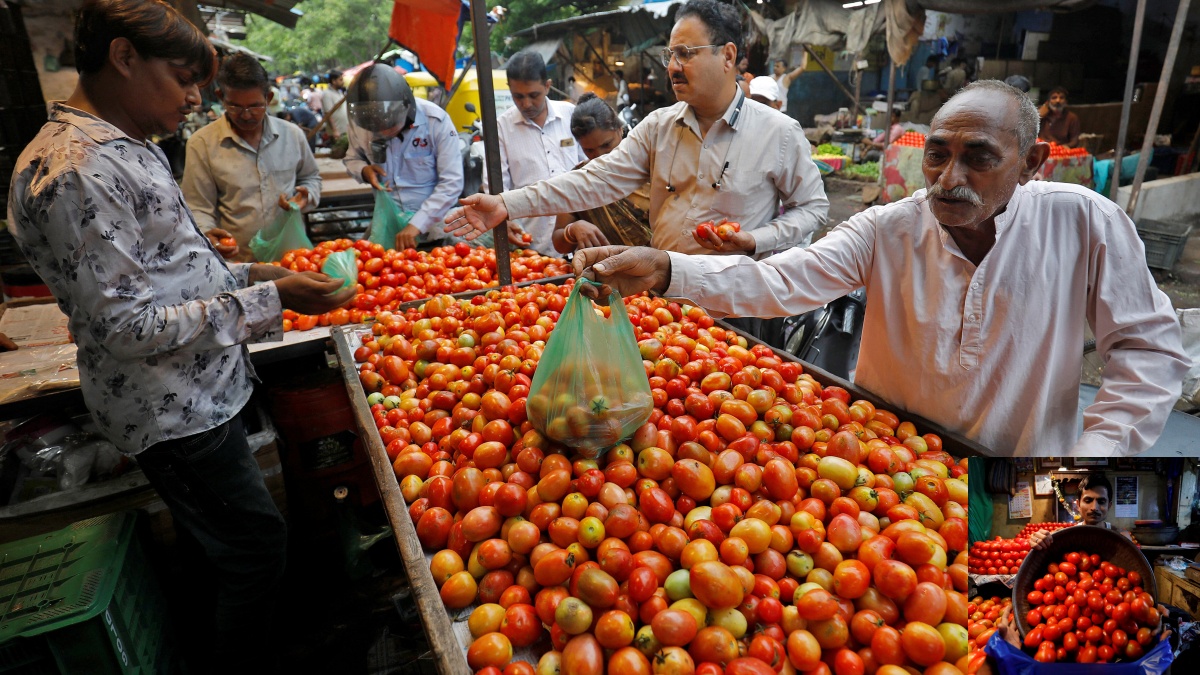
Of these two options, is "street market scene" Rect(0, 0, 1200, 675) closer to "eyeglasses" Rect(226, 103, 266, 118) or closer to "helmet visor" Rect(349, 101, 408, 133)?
"eyeglasses" Rect(226, 103, 266, 118)

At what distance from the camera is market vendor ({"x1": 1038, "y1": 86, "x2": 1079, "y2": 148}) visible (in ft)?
30.3

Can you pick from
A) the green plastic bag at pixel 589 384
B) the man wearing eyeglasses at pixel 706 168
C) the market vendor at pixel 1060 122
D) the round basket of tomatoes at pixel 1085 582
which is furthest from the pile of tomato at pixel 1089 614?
the market vendor at pixel 1060 122

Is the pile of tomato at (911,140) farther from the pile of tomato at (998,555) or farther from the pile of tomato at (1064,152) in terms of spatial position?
the pile of tomato at (998,555)

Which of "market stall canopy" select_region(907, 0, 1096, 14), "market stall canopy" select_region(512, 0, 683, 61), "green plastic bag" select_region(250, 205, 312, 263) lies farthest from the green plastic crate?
"market stall canopy" select_region(512, 0, 683, 61)

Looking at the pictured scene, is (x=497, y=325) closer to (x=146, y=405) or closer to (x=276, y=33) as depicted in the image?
(x=146, y=405)

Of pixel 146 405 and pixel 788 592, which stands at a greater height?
pixel 146 405

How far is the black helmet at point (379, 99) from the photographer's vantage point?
16.4 ft

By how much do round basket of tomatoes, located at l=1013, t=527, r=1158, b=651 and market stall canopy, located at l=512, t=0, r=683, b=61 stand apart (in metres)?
15.6

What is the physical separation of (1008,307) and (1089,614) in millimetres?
1369

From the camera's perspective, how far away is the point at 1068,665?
804 millimetres

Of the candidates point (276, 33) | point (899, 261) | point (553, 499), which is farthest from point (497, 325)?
point (276, 33)

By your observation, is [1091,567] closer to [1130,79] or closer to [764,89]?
[764,89]

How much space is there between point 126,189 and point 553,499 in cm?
162

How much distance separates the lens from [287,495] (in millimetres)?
3893
